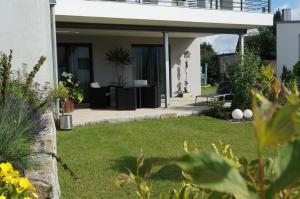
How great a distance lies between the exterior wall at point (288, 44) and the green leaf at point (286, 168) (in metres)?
23.1

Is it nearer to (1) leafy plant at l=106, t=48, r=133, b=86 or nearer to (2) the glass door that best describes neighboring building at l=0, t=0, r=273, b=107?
(2) the glass door

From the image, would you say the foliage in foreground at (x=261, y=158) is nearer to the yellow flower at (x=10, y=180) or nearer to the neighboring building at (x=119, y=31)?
the yellow flower at (x=10, y=180)

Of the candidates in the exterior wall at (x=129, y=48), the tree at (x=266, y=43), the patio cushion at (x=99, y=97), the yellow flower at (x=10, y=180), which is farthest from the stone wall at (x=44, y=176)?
the tree at (x=266, y=43)

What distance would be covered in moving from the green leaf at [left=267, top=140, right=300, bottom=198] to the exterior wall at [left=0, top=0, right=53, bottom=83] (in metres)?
9.54

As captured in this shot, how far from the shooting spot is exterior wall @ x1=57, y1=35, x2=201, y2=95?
18016mm

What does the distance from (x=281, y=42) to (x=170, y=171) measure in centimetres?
1824

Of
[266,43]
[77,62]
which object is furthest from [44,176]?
[266,43]

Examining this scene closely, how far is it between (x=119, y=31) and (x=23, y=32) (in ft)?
20.2

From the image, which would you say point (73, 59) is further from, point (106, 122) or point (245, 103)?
point (245, 103)

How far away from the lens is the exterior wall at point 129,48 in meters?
18.0

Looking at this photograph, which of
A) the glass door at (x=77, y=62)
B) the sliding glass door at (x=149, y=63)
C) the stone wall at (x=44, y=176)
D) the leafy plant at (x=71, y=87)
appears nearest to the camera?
the stone wall at (x=44, y=176)

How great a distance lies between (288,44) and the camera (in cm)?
2311

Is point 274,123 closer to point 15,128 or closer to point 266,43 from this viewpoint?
point 15,128

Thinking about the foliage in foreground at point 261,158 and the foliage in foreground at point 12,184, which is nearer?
the foliage in foreground at point 261,158
